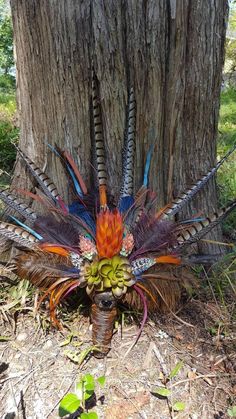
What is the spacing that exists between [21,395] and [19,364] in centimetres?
16

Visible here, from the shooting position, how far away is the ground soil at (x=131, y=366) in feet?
5.94

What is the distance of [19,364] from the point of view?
1.97 m

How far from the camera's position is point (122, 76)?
200cm

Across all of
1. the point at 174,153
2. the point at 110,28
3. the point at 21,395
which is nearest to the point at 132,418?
the point at 21,395

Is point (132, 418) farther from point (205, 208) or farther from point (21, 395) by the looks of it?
point (205, 208)

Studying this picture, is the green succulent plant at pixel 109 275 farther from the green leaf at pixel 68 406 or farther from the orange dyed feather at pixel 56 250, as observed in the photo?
the green leaf at pixel 68 406

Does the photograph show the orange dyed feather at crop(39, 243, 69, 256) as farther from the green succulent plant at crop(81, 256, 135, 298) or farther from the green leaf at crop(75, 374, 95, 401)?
the green leaf at crop(75, 374, 95, 401)

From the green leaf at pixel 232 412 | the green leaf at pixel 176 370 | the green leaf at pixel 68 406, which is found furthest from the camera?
the green leaf at pixel 176 370

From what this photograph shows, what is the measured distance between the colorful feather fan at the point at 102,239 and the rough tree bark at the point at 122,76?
6 centimetres

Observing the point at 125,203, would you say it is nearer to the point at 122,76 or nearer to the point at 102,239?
the point at 102,239

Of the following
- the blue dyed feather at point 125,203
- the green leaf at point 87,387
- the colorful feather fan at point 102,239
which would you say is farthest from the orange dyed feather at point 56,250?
the green leaf at point 87,387

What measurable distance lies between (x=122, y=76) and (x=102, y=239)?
75 cm

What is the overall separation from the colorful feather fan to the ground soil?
0.12 metres

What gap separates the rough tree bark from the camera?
75.7 inches
